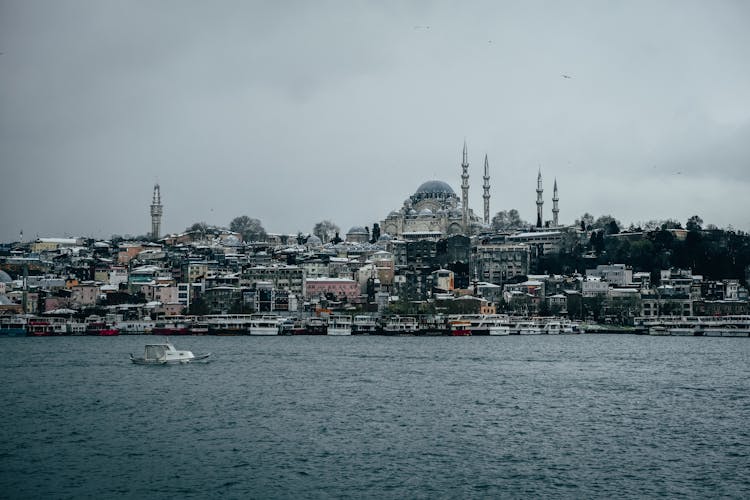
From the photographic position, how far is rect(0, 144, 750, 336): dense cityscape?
52.3 m

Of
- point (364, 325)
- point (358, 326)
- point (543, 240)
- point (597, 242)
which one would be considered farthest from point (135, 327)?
point (543, 240)

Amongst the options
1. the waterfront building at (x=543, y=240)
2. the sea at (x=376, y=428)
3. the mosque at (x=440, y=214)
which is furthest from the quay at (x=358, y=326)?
the mosque at (x=440, y=214)

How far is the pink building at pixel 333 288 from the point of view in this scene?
63438 millimetres

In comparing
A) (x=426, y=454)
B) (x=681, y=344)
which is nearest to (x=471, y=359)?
(x=681, y=344)

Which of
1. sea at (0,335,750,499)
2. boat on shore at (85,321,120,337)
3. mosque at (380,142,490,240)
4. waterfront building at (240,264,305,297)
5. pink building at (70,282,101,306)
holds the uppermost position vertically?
mosque at (380,142,490,240)

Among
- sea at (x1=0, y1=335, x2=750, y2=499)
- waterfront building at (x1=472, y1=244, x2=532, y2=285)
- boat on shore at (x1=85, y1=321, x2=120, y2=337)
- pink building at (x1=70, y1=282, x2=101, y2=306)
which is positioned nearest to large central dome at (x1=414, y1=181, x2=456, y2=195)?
waterfront building at (x1=472, y1=244, x2=532, y2=285)

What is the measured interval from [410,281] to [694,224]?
1908 cm

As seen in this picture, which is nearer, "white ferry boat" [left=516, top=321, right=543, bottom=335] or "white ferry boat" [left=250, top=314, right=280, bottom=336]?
"white ferry boat" [left=250, top=314, right=280, bottom=336]

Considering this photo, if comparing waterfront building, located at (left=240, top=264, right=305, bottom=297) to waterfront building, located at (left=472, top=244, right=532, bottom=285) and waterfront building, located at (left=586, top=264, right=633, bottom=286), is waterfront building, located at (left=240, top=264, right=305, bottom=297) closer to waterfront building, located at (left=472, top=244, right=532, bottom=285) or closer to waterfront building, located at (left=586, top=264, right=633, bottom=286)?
waterfront building, located at (left=472, top=244, right=532, bottom=285)

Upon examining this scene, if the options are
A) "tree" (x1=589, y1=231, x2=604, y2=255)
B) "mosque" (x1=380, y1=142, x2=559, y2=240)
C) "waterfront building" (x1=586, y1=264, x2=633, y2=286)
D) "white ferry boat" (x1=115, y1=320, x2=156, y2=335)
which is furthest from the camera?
"mosque" (x1=380, y1=142, x2=559, y2=240)

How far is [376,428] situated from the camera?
19.1m

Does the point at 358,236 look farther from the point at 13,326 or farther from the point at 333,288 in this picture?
the point at 13,326

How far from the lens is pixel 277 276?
63406 mm

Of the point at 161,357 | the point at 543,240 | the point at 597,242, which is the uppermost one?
the point at 543,240
